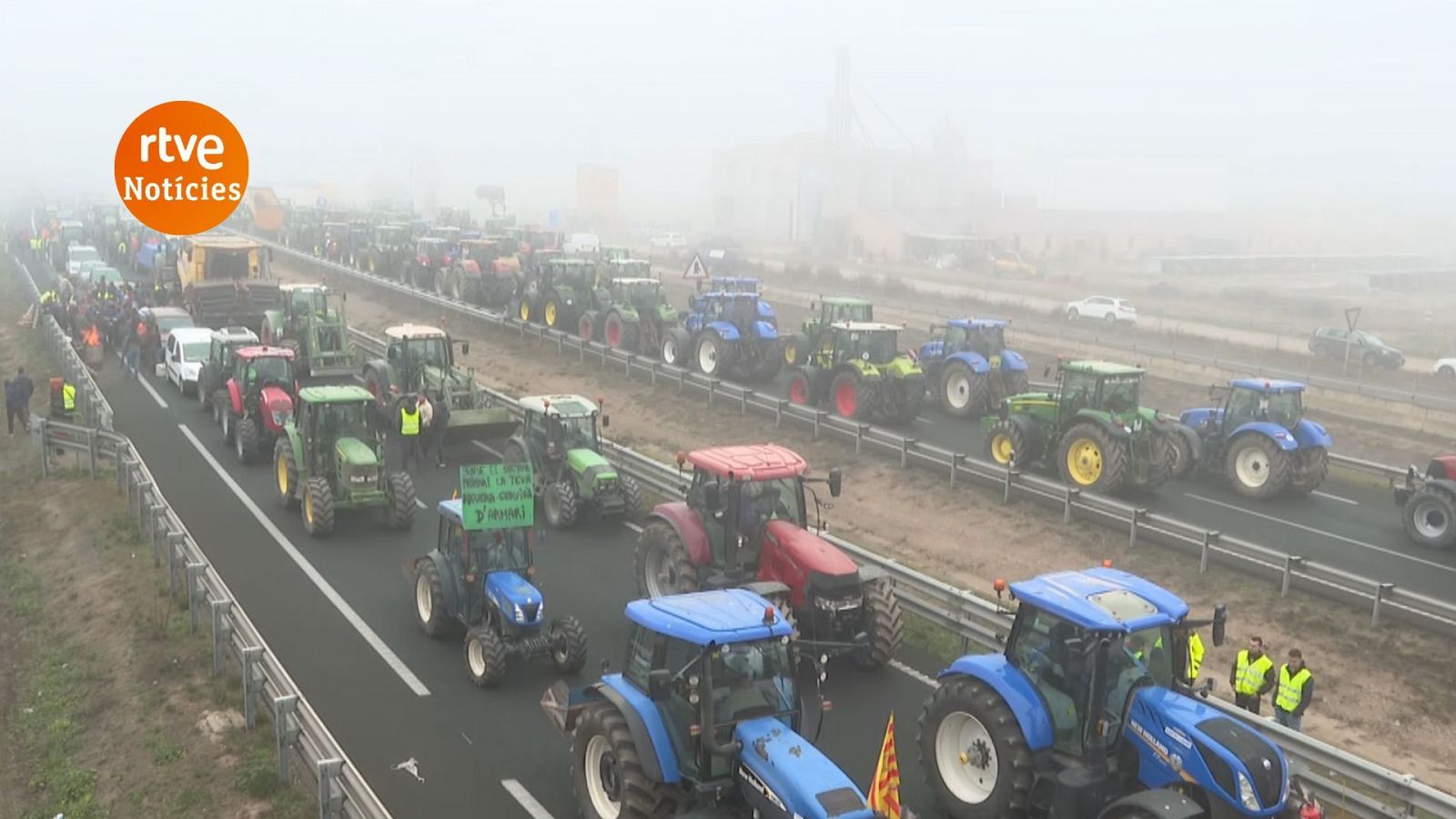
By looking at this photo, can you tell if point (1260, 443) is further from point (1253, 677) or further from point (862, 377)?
point (1253, 677)

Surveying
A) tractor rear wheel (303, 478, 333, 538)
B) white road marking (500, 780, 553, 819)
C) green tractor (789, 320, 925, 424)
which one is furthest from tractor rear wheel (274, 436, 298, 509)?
green tractor (789, 320, 925, 424)

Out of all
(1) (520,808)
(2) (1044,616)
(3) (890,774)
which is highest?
(2) (1044,616)

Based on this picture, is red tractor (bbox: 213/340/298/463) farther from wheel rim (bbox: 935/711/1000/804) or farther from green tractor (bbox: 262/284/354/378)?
wheel rim (bbox: 935/711/1000/804)

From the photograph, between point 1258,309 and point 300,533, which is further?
point 1258,309

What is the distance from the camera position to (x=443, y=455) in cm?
2231

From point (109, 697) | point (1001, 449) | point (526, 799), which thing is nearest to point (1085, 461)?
point (1001, 449)

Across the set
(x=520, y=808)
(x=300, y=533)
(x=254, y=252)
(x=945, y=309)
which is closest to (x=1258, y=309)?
(x=945, y=309)

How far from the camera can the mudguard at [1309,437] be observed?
Answer: 20.7 meters

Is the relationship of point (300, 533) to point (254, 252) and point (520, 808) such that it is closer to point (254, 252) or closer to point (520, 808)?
point (520, 808)

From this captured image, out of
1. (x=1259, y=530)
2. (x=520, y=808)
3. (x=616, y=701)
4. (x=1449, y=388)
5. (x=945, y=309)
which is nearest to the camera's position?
(x=616, y=701)

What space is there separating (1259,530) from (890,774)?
1331 cm

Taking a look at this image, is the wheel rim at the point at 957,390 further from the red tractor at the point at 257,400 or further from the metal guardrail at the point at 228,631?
the metal guardrail at the point at 228,631

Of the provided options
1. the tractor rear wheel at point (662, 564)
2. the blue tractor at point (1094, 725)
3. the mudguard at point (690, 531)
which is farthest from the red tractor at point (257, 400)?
A: the blue tractor at point (1094, 725)

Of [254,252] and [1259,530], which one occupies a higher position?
[254,252]
